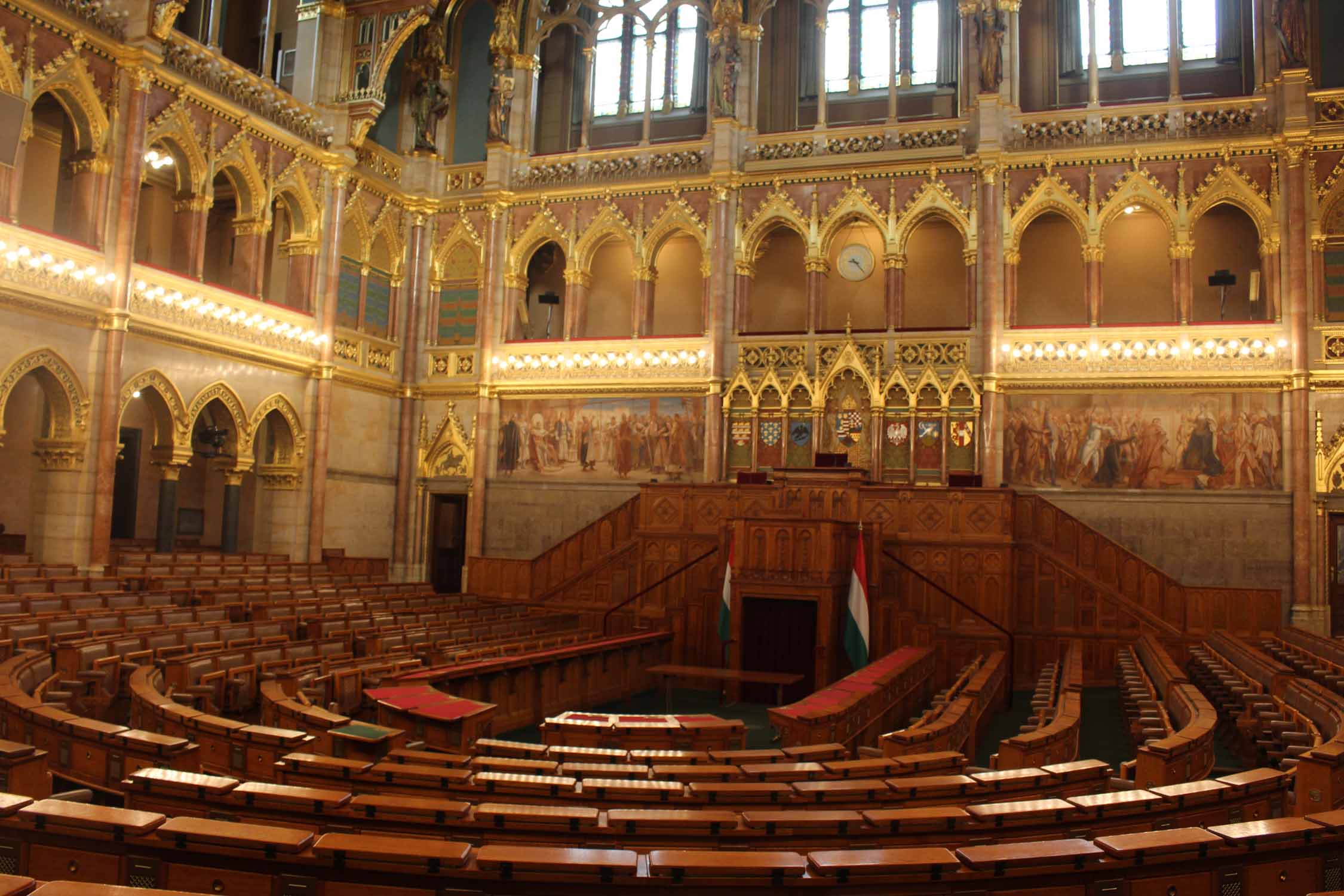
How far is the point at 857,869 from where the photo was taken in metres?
3.99

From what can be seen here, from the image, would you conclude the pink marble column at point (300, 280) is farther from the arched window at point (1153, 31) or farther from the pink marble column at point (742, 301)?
the arched window at point (1153, 31)

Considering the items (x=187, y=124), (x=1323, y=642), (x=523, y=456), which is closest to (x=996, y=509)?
(x=1323, y=642)

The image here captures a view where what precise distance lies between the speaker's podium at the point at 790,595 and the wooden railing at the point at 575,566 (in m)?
3.72

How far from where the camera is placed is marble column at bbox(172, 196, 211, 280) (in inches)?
739

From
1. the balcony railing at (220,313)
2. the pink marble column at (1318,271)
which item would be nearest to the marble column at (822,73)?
the pink marble column at (1318,271)

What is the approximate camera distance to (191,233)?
18.8 metres

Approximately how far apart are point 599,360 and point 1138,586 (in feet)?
37.2

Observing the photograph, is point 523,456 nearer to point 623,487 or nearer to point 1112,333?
point 623,487

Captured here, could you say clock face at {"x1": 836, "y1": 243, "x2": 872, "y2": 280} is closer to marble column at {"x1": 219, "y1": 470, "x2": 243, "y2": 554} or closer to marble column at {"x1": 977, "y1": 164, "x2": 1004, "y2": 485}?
marble column at {"x1": 977, "y1": 164, "x2": 1004, "y2": 485}

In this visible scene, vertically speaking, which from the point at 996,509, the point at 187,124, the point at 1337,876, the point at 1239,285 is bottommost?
the point at 1337,876

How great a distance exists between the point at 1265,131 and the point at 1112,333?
14.7 feet

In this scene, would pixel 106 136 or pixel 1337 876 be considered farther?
pixel 106 136

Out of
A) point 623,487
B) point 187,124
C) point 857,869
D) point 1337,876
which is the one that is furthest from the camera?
point 623,487

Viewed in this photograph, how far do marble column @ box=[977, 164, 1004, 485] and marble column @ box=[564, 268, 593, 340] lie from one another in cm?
836
